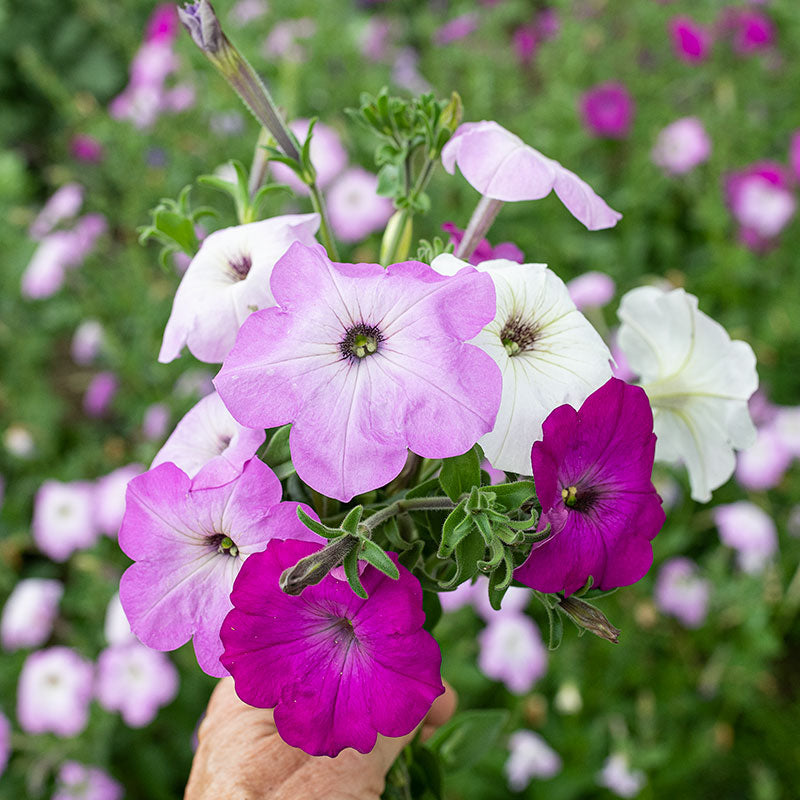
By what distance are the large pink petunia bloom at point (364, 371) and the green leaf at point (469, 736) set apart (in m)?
0.59

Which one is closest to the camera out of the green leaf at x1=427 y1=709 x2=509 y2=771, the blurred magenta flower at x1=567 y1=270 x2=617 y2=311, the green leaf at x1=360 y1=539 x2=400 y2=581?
the green leaf at x1=360 y1=539 x2=400 y2=581

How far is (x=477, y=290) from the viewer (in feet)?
1.75

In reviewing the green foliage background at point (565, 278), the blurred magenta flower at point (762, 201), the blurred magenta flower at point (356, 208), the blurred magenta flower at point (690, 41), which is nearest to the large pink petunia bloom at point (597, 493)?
the green foliage background at point (565, 278)

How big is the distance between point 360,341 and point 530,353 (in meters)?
0.13

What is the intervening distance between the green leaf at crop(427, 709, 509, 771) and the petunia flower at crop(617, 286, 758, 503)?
0.45 meters

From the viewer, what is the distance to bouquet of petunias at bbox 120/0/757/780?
0.52 m

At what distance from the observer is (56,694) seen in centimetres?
150

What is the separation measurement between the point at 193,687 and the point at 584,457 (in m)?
1.37

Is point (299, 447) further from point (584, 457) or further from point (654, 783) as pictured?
point (654, 783)

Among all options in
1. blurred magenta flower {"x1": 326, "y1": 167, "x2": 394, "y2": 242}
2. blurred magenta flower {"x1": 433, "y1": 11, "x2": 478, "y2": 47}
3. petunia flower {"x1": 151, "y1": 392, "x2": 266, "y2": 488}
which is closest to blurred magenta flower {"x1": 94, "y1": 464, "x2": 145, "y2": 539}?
blurred magenta flower {"x1": 326, "y1": 167, "x2": 394, "y2": 242}

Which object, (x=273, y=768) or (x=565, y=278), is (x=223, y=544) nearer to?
(x=273, y=768)

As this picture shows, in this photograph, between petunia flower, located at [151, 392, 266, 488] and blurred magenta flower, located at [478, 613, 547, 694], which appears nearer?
petunia flower, located at [151, 392, 266, 488]

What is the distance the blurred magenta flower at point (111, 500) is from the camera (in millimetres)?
1641

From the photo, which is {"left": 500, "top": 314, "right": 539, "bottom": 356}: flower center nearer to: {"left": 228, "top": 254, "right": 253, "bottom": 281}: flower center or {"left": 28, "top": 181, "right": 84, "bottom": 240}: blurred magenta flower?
{"left": 228, "top": 254, "right": 253, "bottom": 281}: flower center
